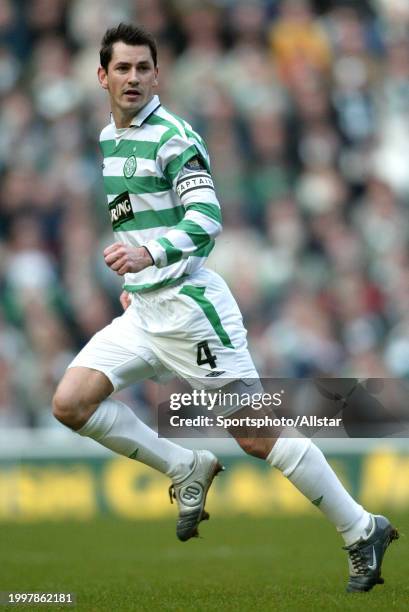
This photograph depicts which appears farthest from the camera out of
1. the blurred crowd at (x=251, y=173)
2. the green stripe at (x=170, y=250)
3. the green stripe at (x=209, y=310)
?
the blurred crowd at (x=251, y=173)

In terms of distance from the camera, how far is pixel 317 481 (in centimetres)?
623

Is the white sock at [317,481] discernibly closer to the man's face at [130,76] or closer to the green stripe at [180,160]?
the green stripe at [180,160]

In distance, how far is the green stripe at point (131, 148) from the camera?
6254 millimetres

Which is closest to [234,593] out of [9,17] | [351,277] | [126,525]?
[126,525]

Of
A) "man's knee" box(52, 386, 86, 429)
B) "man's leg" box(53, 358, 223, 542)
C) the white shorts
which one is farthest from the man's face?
"man's knee" box(52, 386, 86, 429)

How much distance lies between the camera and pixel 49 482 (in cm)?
1260

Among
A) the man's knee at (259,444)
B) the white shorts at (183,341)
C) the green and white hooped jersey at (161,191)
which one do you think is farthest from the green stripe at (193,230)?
the man's knee at (259,444)

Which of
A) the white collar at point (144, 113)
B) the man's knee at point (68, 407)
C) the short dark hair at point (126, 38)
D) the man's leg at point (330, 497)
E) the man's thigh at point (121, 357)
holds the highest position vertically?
the short dark hair at point (126, 38)

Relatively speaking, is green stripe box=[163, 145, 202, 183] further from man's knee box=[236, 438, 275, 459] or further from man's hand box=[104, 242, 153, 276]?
man's knee box=[236, 438, 275, 459]

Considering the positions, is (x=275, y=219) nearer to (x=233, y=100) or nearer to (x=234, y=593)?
(x=233, y=100)

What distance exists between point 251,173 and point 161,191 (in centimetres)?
801

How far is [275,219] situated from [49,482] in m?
3.49

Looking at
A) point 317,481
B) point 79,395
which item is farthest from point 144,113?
point 317,481

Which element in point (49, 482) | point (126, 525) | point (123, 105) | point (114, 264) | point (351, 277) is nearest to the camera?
point (114, 264)
